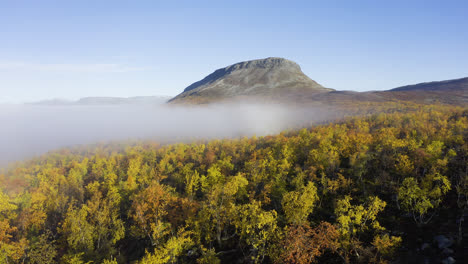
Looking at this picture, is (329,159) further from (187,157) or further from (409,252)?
(187,157)

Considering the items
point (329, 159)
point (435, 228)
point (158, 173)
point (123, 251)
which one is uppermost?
point (329, 159)

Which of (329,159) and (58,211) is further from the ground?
(329,159)

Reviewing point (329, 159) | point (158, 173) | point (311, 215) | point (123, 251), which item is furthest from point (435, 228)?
point (158, 173)

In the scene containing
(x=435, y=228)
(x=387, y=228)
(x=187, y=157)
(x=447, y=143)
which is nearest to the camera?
(x=435, y=228)

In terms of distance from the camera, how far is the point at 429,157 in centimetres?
5875

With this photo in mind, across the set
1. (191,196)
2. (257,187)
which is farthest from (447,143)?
(191,196)

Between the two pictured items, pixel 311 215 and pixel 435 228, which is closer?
pixel 435 228

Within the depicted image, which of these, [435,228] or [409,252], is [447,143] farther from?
[409,252]

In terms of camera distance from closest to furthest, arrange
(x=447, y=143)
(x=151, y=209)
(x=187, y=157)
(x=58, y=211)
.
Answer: (x=151, y=209) → (x=447, y=143) → (x=58, y=211) → (x=187, y=157)

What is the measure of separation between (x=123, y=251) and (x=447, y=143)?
381ft

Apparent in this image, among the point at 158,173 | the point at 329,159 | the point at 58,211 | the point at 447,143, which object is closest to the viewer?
the point at 329,159

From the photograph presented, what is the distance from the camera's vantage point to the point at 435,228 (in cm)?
4178

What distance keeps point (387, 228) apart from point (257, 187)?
4040 cm

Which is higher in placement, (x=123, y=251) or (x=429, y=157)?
(x=429, y=157)
